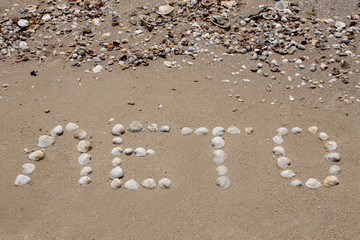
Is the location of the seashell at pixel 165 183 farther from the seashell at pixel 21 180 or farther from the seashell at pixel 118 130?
the seashell at pixel 21 180

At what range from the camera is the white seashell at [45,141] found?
13.1ft

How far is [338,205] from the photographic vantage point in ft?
11.0

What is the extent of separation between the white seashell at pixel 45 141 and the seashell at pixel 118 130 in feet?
2.55

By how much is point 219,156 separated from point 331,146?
138 cm

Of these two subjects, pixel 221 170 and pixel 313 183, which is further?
pixel 221 170

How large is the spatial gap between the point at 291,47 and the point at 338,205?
277 cm

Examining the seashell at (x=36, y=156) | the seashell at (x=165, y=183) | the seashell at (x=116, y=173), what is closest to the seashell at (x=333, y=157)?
the seashell at (x=165, y=183)

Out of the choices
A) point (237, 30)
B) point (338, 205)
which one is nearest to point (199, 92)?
point (237, 30)

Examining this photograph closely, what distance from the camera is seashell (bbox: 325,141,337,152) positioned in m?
3.86

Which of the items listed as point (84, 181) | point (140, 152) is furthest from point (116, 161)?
point (84, 181)

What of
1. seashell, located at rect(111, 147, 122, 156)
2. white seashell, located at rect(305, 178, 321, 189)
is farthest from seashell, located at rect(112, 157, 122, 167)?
white seashell, located at rect(305, 178, 321, 189)

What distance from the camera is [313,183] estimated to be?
3.51 meters

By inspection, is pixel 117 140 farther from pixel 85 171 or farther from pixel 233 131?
pixel 233 131

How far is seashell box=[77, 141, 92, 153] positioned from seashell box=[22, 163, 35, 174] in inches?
22.1
